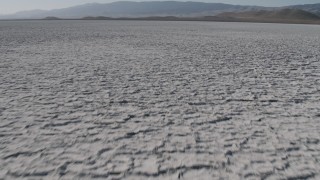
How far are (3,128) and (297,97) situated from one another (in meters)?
3.15

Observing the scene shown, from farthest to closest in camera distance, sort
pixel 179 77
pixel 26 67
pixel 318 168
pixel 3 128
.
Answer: pixel 26 67, pixel 179 77, pixel 3 128, pixel 318 168

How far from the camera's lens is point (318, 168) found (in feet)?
7.37

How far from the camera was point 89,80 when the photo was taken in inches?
190

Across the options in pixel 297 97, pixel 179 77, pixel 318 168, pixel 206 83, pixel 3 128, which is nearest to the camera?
pixel 318 168

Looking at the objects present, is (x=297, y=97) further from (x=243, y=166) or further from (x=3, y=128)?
(x=3, y=128)

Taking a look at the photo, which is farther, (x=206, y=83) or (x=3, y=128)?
(x=206, y=83)

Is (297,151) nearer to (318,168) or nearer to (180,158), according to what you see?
(318,168)

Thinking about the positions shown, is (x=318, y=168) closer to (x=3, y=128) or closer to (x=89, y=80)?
(x=3, y=128)

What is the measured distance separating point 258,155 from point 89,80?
3.01 meters

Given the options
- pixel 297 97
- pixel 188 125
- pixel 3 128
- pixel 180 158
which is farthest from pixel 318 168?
pixel 3 128

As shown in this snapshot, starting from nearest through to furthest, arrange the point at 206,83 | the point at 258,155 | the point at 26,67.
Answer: the point at 258,155 < the point at 206,83 < the point at 26,67

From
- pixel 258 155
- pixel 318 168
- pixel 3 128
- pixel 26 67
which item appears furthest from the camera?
pixel 26 67

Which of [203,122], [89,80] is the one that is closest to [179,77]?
[89,80]

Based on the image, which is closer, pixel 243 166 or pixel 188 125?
pixel 243 166
